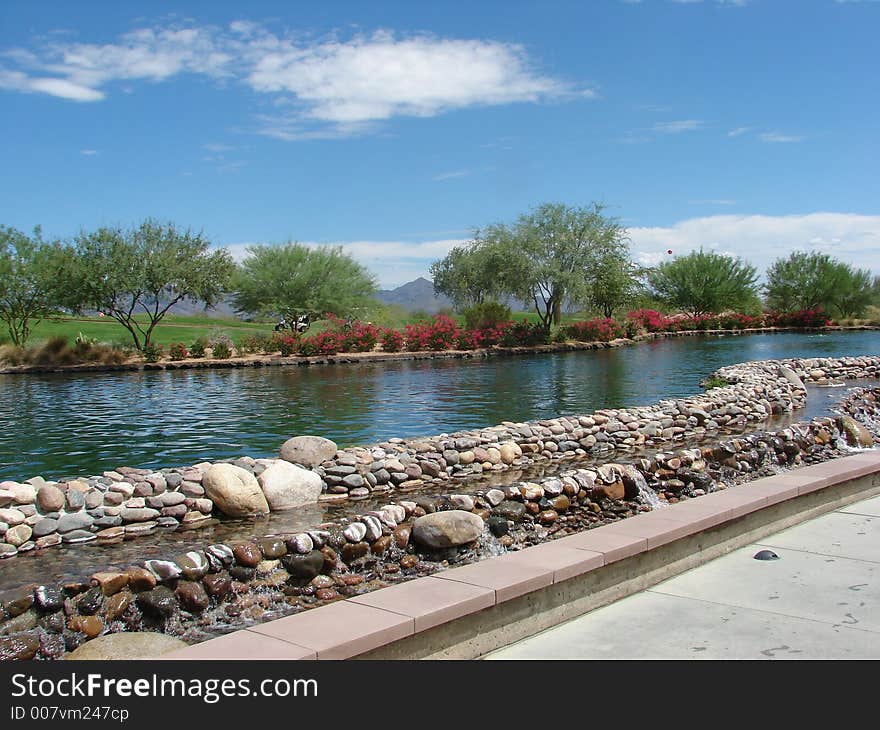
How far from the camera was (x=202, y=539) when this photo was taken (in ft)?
21.9

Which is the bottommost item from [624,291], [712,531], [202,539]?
[202,539]

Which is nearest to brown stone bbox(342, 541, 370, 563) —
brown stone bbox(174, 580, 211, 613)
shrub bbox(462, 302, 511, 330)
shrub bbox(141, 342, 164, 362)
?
brown stone bbox(174, 580, 211, 613)

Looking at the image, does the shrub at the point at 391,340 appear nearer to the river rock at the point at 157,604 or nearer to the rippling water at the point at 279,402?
the rippling water at the point at 279,402

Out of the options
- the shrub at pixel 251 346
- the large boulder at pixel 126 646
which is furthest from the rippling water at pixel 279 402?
the large boulder at pixel 126 646

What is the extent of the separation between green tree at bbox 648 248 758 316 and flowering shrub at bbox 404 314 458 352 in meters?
29.0

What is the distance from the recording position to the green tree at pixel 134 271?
92.1 ft

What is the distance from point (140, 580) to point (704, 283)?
5569 centimetres

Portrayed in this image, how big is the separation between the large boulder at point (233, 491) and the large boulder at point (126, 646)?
2.56m

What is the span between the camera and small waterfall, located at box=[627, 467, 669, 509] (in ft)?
25.2

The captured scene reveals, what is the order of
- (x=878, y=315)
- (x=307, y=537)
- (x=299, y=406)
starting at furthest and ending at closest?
(x=878, y=315), (x=299, y=406), (x=307, y=537)

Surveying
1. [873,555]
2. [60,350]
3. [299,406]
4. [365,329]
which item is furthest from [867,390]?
[60,350]

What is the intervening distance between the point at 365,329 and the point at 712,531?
26.1 metres

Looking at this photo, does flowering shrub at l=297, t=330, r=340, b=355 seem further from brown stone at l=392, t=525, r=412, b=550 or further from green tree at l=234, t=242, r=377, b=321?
brown stone at l=392, t=525, r=412, b=550
